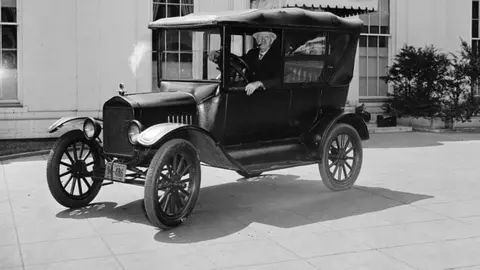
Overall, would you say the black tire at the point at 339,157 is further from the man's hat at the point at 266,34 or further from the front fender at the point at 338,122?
the man's hat at the point at 266,34

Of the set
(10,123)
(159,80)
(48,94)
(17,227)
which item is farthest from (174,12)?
(17,227)

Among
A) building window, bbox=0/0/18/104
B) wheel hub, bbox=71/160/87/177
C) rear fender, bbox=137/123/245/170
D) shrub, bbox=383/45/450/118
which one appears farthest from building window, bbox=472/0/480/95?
wheel hub, bbox=71/160/87/177

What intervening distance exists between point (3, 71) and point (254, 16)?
8.22 meters

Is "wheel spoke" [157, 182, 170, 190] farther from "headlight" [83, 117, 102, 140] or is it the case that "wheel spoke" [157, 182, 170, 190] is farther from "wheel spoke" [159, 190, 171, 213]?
"headlight" [83, 117, 102, 140]

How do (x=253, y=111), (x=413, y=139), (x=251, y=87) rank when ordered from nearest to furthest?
(x=251, y=87) → (x=253, y=111) → (x=413, y=139)

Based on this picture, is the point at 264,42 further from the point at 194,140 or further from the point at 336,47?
the point at 194,140

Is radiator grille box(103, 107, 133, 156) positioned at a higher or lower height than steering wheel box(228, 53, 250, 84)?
lower

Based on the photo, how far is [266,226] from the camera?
6.32 m

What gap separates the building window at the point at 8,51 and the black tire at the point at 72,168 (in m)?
6.95

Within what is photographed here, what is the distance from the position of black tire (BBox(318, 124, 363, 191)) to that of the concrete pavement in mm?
164

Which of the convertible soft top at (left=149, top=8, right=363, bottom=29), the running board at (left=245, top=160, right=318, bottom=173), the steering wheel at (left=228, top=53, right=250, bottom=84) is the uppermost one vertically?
the convertible soft top at (left=149, top=8, right=363, bottom=29)

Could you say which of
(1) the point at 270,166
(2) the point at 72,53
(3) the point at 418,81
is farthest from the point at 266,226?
(3) the point at 418,81

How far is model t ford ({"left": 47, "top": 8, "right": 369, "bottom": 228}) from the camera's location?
6.39 m

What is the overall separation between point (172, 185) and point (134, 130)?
69 centimetres
